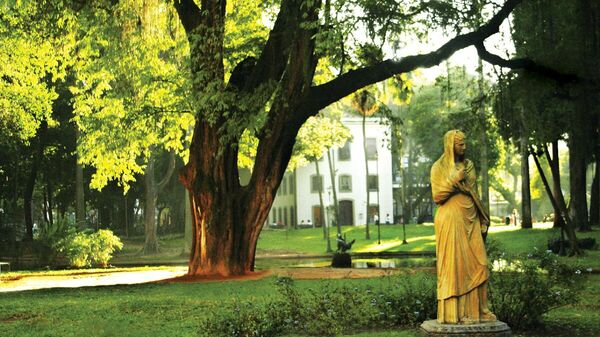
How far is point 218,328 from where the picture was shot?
9797 millimetres

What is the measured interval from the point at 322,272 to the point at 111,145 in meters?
8.57

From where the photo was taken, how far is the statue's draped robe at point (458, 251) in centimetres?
838

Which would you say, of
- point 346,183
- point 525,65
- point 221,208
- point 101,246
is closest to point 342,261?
point 221,208

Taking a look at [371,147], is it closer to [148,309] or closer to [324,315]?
[148,309]

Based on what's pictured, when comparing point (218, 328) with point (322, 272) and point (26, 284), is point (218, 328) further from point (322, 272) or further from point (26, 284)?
point (26, 284)

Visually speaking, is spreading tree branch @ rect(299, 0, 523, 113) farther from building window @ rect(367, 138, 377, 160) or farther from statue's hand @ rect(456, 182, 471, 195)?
building window @ rect(367, 138, 377, 160)

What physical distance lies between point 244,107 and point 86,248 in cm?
1412

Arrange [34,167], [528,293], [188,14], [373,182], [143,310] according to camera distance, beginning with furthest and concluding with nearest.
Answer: [373,182] → [34,167] → [188,14] → [143,310] → [528,293]

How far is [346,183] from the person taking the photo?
71.6 metres

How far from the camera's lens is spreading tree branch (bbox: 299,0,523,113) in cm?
1897

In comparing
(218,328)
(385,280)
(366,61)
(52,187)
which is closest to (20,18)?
(366,61)

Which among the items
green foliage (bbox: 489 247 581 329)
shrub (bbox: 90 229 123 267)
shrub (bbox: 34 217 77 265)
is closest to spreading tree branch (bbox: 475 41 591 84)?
green foliage (bbox: 489 247 581 329)

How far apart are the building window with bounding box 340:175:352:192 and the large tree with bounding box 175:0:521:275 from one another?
5000cm

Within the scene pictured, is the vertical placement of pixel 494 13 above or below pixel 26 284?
above
